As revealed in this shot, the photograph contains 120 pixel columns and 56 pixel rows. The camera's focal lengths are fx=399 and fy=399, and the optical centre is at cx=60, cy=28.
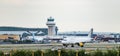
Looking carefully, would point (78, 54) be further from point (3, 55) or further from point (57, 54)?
point (3, 55)

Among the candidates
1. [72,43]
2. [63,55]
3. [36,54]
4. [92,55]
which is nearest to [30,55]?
[36,54]

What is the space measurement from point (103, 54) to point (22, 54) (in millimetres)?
8141

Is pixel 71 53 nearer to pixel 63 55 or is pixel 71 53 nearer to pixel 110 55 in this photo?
pixel 63 55

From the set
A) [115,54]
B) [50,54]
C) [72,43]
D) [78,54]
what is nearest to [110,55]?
[115,54]

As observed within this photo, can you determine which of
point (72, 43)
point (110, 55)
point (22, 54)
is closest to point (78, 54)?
point (110, 55)

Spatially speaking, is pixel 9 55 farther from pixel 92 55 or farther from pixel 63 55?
pixel 92 55

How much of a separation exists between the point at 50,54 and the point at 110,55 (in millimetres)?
5965

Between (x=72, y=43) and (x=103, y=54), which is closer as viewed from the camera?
(x=103, y=54)

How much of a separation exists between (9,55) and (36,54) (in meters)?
2.76

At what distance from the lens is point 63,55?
3978cm

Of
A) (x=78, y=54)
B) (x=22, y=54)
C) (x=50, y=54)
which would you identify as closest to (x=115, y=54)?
(x=78, y=54)

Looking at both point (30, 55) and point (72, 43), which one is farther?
point (72, 43)

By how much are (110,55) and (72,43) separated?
58.0 meters

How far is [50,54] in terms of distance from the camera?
1550 inches
